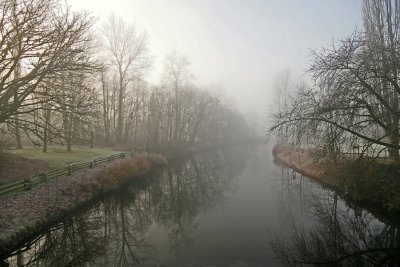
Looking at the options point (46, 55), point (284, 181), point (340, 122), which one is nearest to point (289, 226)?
point (340, 122)

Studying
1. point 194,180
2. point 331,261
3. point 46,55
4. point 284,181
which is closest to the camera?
point 331,261

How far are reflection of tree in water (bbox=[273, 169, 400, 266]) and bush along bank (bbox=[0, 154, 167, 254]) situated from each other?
32.9 ft

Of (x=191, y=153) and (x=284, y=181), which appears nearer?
(x=284, y=181)

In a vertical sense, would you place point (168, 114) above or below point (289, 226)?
above

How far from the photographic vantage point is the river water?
440 inches

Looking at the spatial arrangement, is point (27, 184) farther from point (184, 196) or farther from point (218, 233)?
point (218, 233)

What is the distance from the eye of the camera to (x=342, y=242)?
490 inches

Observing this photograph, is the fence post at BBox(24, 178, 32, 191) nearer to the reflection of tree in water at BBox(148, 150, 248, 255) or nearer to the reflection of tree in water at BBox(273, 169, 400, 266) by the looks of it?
the reflection of tree in water at BBox(148, 150, 248, 255)

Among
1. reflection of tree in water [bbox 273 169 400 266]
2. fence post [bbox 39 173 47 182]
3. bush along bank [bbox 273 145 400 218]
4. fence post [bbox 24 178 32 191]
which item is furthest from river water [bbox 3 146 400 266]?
fence post [bbox 39 173 47 182]

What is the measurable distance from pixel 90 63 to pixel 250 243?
11.5 meters

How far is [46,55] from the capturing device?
1456 cm

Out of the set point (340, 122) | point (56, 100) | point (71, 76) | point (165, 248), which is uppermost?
point (71, 76)

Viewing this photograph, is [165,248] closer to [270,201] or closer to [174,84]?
[270,201]

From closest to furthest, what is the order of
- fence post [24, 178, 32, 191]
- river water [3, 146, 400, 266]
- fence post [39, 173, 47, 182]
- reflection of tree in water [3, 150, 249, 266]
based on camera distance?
river water [3, 146, 400, 266] → reflection of tree in water [3, 150, 249, 266] → fence post [24, 178, 32, 191] → fence post [39, 173, 47, 182]
